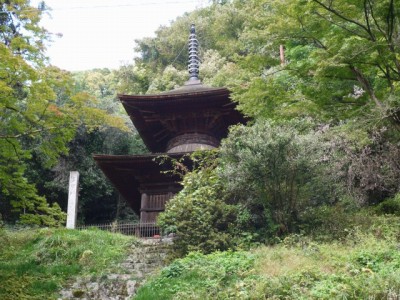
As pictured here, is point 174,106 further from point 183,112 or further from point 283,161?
point 283,161

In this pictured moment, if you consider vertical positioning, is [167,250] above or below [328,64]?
below

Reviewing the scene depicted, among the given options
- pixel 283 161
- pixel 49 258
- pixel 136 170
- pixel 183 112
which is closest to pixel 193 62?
pixel 183 112

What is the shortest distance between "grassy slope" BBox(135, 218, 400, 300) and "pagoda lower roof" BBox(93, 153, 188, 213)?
6110 millimetres

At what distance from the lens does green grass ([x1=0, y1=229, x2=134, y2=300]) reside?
28.3 feet

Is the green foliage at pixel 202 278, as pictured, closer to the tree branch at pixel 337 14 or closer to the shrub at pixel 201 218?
the shrub at pixel 201 218

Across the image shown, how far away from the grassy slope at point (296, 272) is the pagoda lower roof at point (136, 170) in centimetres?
611

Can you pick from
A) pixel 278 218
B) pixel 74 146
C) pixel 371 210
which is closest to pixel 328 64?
pixel 278 218

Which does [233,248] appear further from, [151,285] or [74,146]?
[74,146]

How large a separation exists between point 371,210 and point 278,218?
2.45m

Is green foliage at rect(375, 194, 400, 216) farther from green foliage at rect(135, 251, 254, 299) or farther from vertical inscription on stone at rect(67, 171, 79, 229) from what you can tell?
vertical inscription on stone at rect(67, 171, 79, 229)

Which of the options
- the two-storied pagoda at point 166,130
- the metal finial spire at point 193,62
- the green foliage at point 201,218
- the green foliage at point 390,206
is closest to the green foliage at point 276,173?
the green foliage at point 201,218

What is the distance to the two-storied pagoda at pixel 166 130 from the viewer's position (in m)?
15.4

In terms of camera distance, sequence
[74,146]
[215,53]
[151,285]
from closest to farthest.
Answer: [151,285], [74,146], [215,53]

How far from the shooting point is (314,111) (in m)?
9.84
